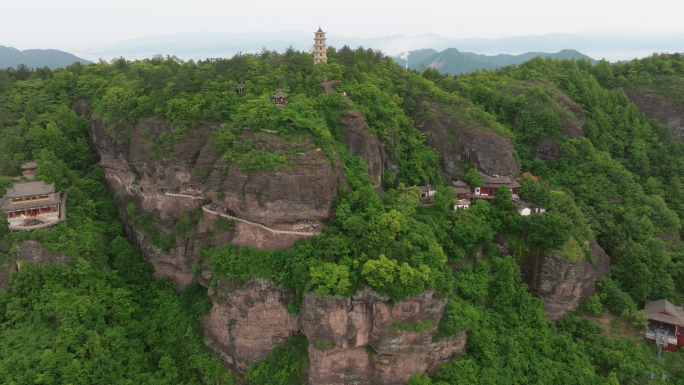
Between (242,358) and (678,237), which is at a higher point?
(678,237)

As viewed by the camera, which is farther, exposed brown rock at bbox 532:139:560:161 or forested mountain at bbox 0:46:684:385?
exposed brown rock at bbox 532:139:560:161

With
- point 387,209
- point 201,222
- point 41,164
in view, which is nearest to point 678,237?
point 387,209

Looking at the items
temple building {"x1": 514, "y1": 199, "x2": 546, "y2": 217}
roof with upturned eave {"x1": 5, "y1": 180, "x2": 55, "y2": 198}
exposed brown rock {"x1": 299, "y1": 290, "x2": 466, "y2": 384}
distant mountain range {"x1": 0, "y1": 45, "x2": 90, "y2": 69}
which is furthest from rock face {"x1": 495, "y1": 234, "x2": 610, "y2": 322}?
distant mountain range {"x1": 0, "y1": 45, "x2": 90, "y2": 69}

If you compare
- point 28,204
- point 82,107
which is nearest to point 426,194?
point 28,204

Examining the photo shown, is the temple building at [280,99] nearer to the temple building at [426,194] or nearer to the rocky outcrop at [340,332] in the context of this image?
the temple building at [426,194]

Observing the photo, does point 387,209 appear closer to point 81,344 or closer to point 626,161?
point 81,344

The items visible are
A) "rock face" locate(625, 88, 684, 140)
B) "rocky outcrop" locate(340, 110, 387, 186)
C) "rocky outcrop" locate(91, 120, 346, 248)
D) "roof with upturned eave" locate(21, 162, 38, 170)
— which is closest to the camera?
"rocky outcrop" locate(91, 120, 346, 248)

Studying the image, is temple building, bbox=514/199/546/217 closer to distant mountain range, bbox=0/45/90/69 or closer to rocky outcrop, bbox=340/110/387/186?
rocky outcrop, bbox=340/110/387/186
